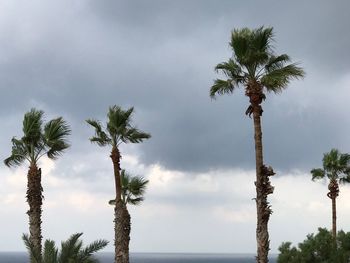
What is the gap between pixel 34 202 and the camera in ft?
93.2

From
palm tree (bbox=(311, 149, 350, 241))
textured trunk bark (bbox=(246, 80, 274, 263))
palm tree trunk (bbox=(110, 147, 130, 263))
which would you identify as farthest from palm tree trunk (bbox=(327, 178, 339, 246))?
textured trunk bark (bbox=(246, 80, 274, 263))

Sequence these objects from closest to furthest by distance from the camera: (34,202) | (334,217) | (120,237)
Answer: (34,202), (120,237), (334,217)

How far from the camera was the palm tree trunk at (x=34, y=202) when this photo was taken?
28062 millimetres

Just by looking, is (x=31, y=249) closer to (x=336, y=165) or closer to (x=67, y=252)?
(x=67, y=252)

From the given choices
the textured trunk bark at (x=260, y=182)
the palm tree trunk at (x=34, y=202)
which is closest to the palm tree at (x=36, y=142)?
the palm tree trunk at (x=34, y=202)

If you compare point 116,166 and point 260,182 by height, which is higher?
→ point 116,166

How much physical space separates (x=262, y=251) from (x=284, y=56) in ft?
28.7

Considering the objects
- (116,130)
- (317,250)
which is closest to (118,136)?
(116,130)

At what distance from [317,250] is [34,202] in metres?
23.6

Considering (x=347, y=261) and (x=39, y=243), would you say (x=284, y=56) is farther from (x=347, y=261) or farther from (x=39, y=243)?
(x=347, y=261)

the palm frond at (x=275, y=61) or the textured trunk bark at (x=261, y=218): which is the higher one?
the palm frond at (x=275, y=61)

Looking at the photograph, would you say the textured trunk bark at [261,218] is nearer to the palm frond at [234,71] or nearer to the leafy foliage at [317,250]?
the palm frond at [234,71]

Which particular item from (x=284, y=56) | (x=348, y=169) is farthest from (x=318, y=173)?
(x=284, y=56)

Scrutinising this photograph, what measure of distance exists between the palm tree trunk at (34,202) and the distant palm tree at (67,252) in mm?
4524
